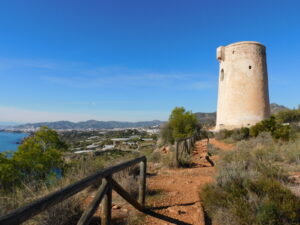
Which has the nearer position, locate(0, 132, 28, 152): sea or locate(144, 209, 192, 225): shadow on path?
locate(144, 209, 192, 225): shadow on path

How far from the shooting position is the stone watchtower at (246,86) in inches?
787

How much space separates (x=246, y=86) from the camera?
2012 centimetres

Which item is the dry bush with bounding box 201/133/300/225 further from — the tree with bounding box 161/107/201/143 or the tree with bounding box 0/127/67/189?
the tree with bounding box 161/107/201/143

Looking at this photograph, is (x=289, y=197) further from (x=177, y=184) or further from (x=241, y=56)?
(x=241, y=56)

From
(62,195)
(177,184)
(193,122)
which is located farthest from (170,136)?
(62,195)

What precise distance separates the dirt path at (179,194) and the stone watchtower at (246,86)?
1500 cm

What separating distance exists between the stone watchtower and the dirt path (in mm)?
14996

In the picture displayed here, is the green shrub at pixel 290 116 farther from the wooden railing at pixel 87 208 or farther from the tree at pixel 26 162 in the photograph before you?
the wooden railing at pixel 87 208

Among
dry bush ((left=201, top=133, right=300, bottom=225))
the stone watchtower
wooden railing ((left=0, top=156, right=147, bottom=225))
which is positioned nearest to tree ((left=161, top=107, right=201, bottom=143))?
the stone watchtower

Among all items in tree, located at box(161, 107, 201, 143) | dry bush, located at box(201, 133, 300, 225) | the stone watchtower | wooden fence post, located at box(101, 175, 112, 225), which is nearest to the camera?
wooden fence post, located at box(101, 175, 112, 225)

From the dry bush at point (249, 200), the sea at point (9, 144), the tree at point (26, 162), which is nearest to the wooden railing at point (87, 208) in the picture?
the dry bush at point (249, 200)

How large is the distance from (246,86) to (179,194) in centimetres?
1904

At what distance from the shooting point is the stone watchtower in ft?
65.6

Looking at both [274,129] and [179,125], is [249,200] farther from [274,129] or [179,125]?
[179,125]
